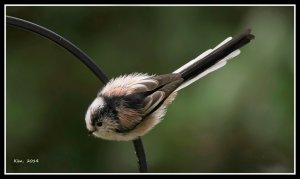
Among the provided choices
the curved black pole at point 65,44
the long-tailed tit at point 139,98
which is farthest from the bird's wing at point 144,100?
the curved black pole at point 65,44

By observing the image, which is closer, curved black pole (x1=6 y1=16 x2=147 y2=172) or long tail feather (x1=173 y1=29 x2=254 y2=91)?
curved black pole (x1=6 y1=16 x2=147 y2=172)

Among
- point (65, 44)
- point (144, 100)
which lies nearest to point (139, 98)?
point (144, 100)

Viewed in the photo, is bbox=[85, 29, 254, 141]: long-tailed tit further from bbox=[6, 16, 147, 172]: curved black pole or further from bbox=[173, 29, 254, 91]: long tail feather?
bbox=[6, 16, 147, 172]: curved black pole

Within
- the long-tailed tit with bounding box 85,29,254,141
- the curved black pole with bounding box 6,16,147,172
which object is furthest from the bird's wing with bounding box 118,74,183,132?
the curved black pole with bounding box 6,16,147,172

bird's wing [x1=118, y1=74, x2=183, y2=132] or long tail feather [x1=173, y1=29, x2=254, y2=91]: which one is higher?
long tail feather [x1=173, y1=29, x2=254, y2=91]

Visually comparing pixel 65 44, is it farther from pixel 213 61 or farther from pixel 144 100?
pixel 213 61

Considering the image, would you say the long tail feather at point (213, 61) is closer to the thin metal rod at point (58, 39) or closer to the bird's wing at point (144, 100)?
the bird's wing at point (144, 100)

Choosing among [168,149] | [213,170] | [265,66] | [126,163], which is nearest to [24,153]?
[126,163]

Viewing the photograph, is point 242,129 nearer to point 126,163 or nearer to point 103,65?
point 126,163
